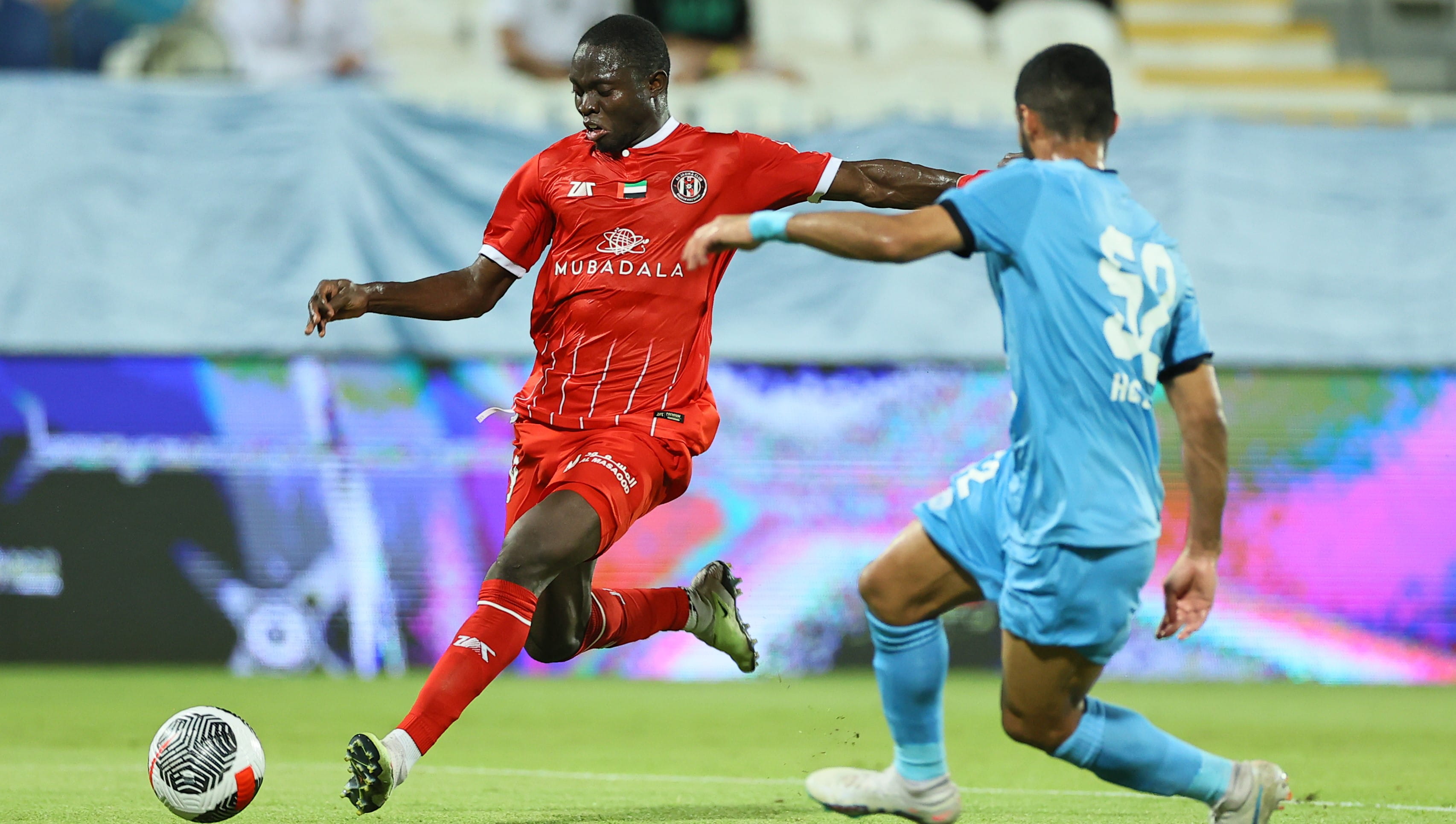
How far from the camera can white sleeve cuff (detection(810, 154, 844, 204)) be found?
5.55 meters

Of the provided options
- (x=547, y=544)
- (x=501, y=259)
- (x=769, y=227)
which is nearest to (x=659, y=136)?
(x=501, y=259)

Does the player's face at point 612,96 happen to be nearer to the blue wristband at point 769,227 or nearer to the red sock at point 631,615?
the blue wristband at point 769,227

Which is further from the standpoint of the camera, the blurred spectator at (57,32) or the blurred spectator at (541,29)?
the blurred spectator at (541,29)

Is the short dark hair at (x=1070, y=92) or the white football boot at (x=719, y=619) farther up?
the short dark hair at (x=1070, y=92)

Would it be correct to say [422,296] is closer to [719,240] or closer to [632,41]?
[632,41]

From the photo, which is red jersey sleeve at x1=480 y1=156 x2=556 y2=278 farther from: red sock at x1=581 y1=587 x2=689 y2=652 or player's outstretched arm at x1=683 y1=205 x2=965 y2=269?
player's outstretched arm at x1=683 y1=205 x2=965 y2=269

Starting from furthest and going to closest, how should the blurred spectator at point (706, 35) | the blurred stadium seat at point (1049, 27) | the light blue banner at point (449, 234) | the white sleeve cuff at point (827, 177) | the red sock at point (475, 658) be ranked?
1. the blurred stadium seat at point (1049, 27)
2. the blurred spectator at point (706, 35)
3. the light blue banner at point (449, 234)
4. the white sleeve cuff at point (827, 177)
5. the red sock at point (475, 658)

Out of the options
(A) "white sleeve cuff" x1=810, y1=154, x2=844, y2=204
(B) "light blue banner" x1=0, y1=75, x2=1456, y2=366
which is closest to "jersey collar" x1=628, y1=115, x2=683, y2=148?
(A) "white sleeve cuff" x1=810, y1=154, x2=844, y2=204

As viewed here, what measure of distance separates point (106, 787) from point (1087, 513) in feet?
Answer: 13.2

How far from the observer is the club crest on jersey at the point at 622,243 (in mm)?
5340

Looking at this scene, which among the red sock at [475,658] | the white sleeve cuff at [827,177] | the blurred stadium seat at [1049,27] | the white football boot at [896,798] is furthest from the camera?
the blurred stadium seat at [1049,27]

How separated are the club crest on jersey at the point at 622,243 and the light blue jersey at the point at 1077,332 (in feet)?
5.41

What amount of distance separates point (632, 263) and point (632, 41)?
771mm

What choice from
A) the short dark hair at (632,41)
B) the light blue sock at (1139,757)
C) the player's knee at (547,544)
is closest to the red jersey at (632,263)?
the short dark hair at (632,41)
